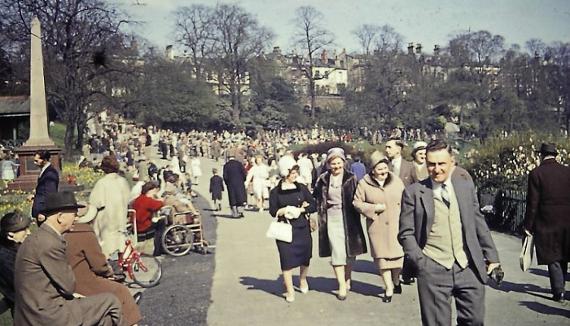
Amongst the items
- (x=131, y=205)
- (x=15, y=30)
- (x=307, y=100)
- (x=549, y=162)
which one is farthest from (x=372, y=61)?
(x=549, y=162)

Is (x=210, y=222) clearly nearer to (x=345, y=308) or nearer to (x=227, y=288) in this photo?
(x=227, y=288)

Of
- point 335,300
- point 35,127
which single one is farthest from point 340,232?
point 35,127

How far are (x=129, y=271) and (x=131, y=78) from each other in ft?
103

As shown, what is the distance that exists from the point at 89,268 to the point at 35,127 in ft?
51.7

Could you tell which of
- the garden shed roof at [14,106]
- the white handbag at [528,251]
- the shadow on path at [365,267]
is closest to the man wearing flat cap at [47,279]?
the white handbag at [528,251]

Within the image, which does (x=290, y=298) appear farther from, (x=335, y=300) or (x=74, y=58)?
(x=74, y=58)

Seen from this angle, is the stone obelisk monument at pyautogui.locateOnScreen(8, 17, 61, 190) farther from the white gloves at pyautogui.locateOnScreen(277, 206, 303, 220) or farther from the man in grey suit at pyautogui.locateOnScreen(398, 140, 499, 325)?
the man in grey suit at pyautogui.locateOnScreen(398, 140, 499, 325)

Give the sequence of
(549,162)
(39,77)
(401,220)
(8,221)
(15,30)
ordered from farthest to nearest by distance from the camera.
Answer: (15,30)
(39,77)
(549,162)
(8,221)
(401,220)

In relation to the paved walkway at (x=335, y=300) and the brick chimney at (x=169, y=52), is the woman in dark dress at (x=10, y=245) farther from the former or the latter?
the brick chimney at (x=169, y=52)

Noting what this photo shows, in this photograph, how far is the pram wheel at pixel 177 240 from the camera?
11578mm

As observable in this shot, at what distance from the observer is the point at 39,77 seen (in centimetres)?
2002

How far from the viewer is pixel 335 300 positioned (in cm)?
803

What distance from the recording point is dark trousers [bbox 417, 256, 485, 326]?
16.4 feet

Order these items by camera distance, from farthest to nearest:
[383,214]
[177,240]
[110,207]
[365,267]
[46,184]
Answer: [177,240], [365,267], [46,184], [110,207], [383,214]
